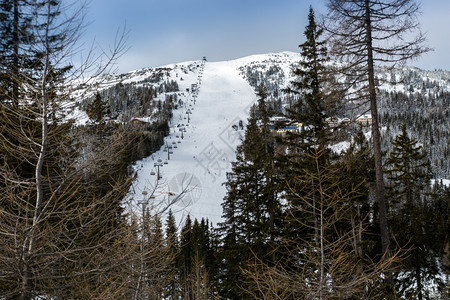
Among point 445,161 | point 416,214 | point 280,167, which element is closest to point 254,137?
point 280,167

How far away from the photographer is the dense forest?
380 cm

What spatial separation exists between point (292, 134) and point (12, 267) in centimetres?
1042

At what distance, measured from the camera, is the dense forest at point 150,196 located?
380cm

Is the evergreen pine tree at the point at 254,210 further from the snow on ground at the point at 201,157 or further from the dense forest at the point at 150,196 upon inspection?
the snow on ground at the point at 201,157

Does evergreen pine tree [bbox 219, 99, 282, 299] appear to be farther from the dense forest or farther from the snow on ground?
the snow on ground

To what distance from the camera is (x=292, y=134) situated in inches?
473

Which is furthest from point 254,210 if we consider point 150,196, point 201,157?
point 201,157

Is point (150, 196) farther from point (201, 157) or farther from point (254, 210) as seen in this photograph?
point (201, 157)

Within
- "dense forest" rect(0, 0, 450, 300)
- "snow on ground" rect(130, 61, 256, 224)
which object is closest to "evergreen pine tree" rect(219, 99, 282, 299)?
"dense forest" rect(0, 0, 450, 300)

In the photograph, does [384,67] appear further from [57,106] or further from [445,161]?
[445,161]

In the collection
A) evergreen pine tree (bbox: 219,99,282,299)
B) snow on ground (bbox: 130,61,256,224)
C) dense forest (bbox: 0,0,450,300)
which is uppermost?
dense forest (bbox: 0,0,450,300)

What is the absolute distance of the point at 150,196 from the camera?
5.27m

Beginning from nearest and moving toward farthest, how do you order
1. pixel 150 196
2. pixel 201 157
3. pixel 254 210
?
→ pixel 150 196, pixel 254 210, pixel 201 157

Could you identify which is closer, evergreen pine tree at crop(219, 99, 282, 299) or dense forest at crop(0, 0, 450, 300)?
dense forest at crop(0, 0, 450, 300)
